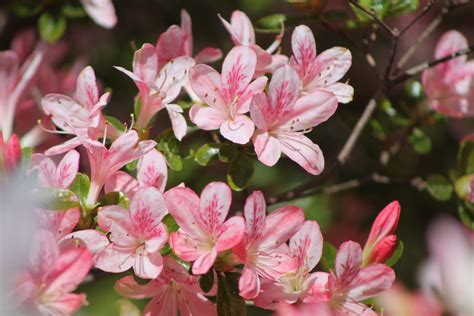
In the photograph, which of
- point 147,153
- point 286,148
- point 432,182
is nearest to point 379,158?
point 432,182

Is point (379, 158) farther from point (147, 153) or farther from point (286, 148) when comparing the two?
point (147, 153)

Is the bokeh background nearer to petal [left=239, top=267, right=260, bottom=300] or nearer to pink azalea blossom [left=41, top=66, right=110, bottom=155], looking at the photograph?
pink azalea blossom [left=41, top=66, right=110, bottom=155]

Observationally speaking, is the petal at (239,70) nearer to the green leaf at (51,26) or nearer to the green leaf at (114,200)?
the green leaf at (114,200)

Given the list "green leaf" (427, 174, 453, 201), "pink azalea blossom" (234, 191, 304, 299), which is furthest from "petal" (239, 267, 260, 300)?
"green leaf" (427, 174, 453, 201)

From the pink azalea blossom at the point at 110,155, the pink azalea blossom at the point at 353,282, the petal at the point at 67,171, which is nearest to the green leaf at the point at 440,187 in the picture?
the pink azalea blossom at the point at 353,282

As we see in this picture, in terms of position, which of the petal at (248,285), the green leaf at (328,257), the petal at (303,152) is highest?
the petal at (303,152)
